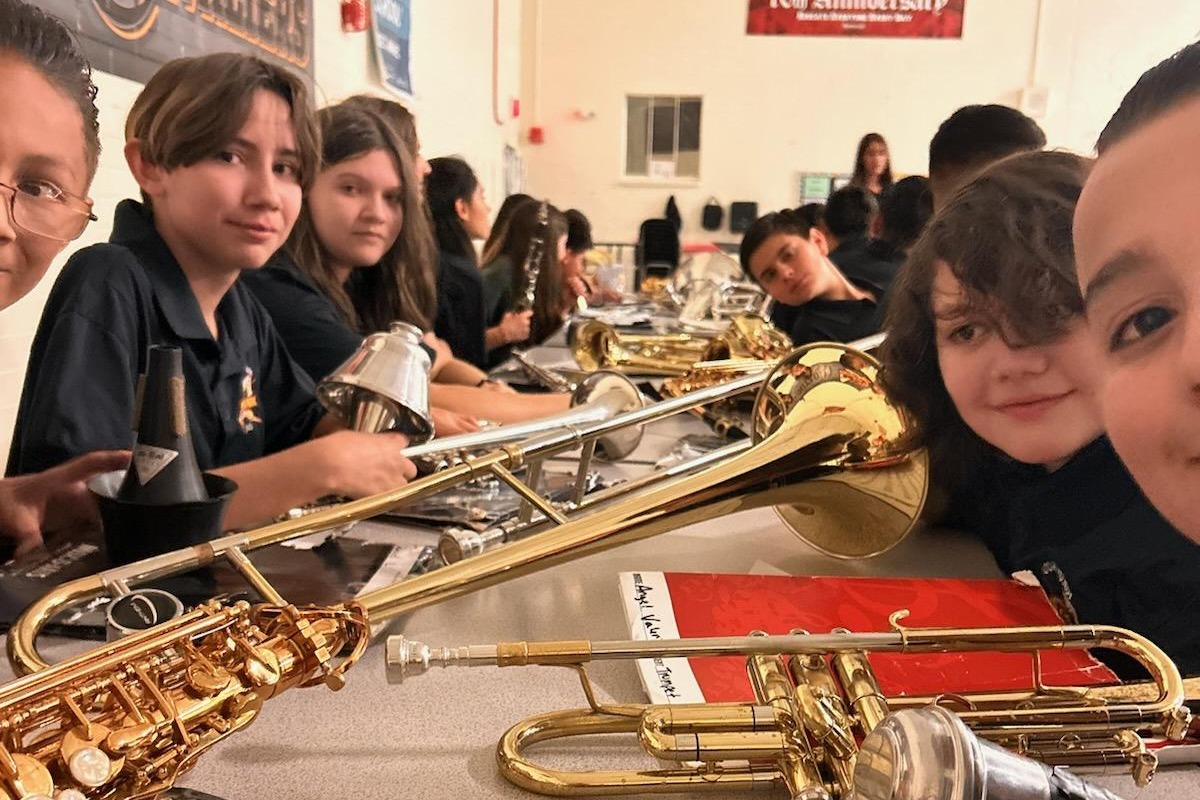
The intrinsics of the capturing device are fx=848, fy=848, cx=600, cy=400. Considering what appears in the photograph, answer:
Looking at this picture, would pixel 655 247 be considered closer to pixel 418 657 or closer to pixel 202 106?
pixel 202 106

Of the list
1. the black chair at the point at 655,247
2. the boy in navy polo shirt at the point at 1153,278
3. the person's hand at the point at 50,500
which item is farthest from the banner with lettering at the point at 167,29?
the black chair at the point at 655,247

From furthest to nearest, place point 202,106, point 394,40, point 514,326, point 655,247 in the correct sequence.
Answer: point 655,247 < point 394,40 < point 514,326 < point 202,106

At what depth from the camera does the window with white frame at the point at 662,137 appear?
4.50 m

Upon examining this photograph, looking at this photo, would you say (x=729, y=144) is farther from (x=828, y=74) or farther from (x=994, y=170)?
(x=994, y=170)

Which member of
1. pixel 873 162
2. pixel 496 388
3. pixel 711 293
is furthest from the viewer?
pixel 873 162

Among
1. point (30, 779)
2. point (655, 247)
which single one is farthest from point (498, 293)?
point (655, 247)

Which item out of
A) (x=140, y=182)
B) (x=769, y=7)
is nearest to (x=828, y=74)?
(x=769, y=7)

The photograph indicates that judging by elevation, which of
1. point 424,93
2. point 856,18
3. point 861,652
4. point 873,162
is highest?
point 856,18

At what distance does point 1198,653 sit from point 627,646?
0.97 ft

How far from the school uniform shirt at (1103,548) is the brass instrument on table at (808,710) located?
3cm

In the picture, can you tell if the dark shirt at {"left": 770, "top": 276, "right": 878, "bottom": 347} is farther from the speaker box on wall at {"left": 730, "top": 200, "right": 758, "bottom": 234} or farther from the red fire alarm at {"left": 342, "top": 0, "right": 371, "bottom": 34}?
the speaker box on wall at {"left": 730, "top": 200, "right": 758, "bottom": 234}

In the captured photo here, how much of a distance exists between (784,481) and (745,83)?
416 centimetres

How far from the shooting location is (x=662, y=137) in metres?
4.54

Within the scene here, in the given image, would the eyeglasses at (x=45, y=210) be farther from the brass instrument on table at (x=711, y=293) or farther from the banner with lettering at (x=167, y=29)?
the brass instrument on table at (x=711, y=293)
